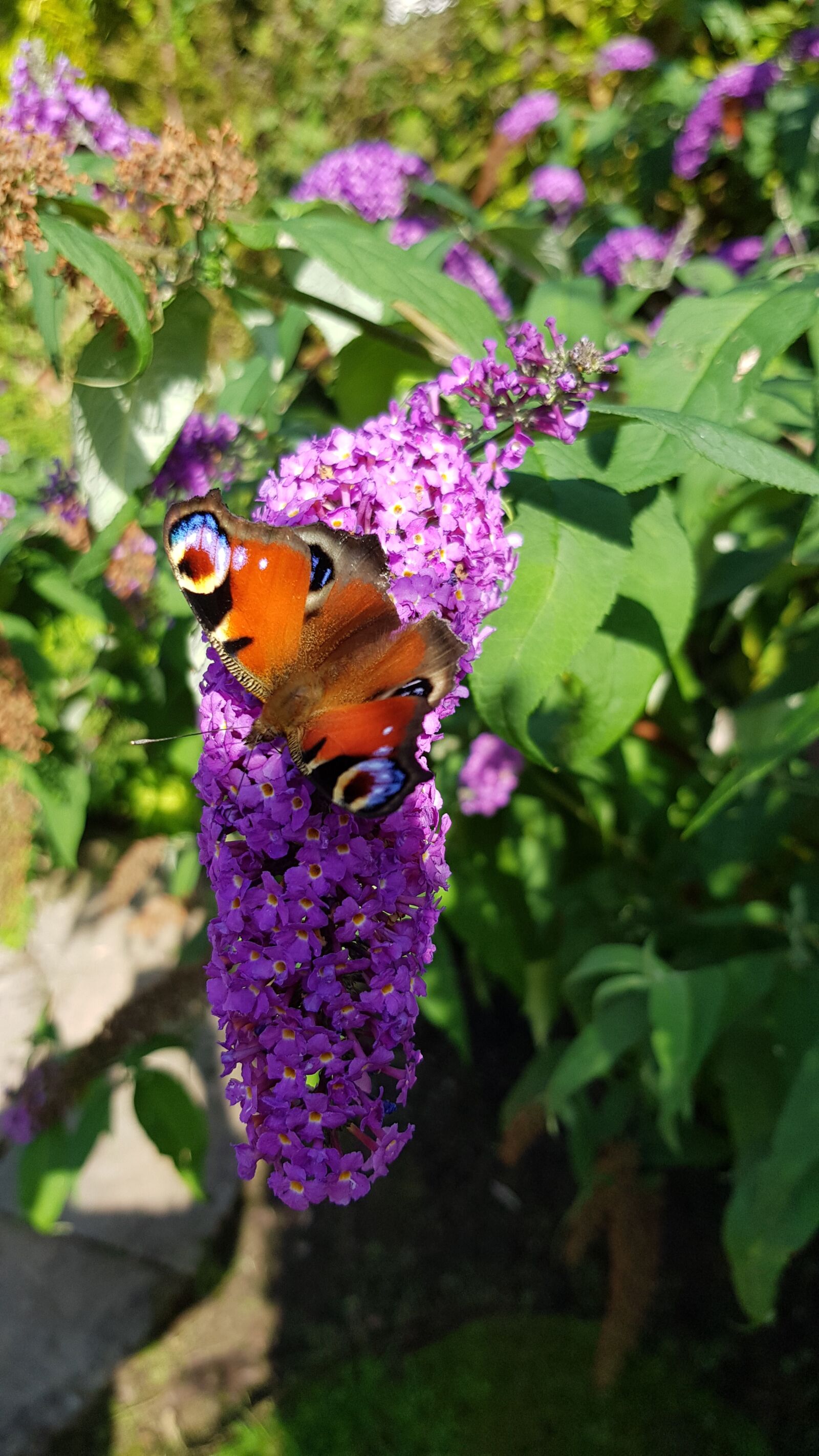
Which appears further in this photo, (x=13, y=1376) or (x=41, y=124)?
(x=13, y=1376)

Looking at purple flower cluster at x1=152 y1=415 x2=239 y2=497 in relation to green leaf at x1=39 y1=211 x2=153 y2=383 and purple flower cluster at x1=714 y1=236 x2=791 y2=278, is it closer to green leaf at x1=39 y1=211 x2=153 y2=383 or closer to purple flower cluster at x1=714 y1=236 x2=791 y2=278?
green leaf at x1=39 y1=211 x2=153 y2=383

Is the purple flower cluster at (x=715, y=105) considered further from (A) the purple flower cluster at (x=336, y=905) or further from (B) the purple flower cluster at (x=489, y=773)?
(A) the purple flower cluster at (x=336, y=905)

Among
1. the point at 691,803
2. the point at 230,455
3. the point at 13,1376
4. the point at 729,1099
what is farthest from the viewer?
the point at 13,1376

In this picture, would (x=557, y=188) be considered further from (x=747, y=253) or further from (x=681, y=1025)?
(x=681, y=1025)

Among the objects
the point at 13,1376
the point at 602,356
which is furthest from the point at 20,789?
the point at 13,1376

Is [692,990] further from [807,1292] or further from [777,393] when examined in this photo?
[807,1292]

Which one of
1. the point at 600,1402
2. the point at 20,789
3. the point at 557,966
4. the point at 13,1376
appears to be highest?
the point at 20,789

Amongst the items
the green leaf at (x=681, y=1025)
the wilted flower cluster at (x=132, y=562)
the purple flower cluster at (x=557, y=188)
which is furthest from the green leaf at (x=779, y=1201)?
the purple flower cluster at (x=557, y=188)

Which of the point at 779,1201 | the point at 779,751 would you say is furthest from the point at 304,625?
the point at 779,1201
